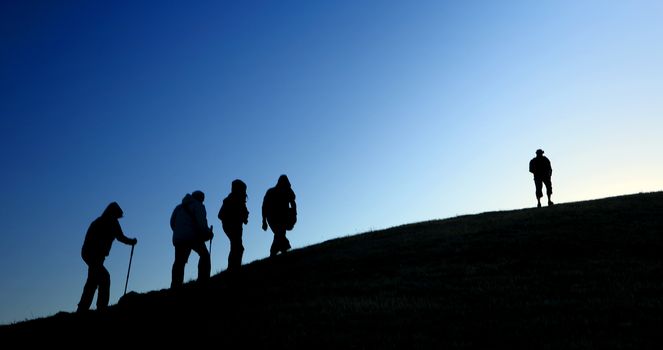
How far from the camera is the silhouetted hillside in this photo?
33.4 feet

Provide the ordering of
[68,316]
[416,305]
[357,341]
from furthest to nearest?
[68,316] < [416,305] < [357,341]

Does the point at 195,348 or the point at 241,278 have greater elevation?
the point at 241,278

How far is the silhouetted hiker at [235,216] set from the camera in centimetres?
1875

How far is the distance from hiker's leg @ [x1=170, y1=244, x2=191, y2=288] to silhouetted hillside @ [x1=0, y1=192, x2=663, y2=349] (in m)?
0.31

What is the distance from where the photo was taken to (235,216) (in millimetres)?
18688

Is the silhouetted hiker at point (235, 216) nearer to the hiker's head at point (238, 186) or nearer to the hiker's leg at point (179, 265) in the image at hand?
the hiker's head at point (238, 186)

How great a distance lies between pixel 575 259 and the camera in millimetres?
17078

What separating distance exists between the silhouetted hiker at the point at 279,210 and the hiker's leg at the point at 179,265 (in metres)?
5.31

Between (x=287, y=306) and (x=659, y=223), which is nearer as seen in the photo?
(x=287, y=306)

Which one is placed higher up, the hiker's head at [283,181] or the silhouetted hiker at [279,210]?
the hiker's head at [283,181]

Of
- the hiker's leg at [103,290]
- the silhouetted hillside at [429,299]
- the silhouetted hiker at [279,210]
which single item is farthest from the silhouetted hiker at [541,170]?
the hiker's leg at [103,290]

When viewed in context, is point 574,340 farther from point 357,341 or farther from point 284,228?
point 284,228

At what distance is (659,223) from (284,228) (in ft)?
42.2

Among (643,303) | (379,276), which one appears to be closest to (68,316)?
(379,276)
